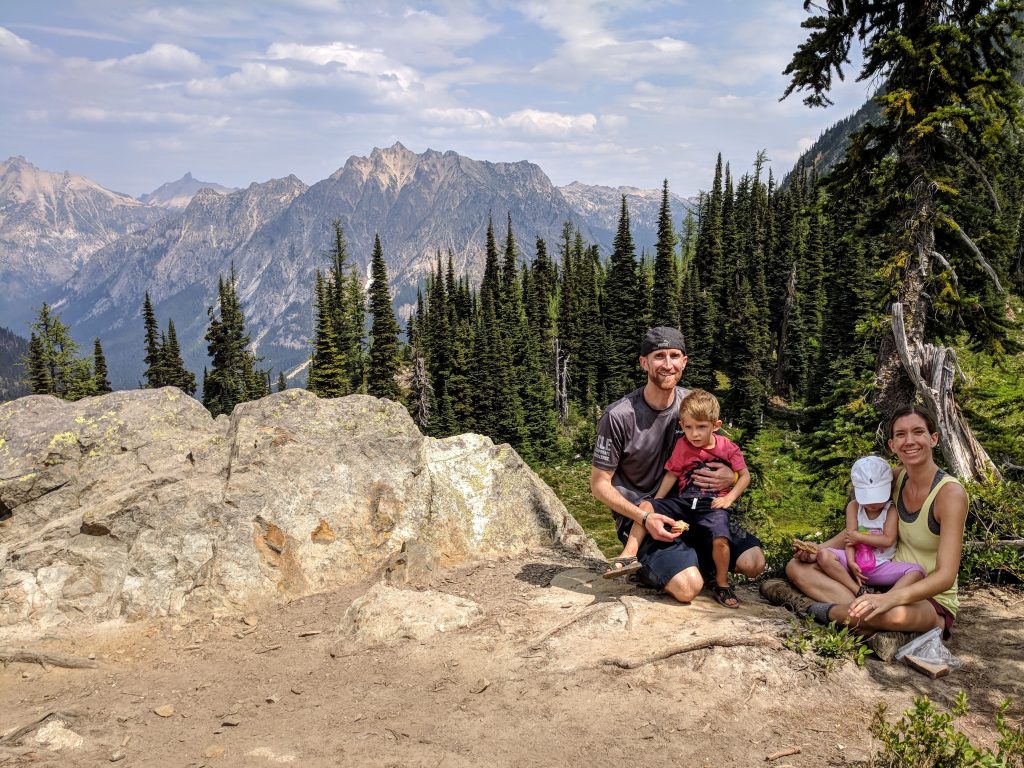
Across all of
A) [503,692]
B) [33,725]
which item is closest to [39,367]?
[33,725]

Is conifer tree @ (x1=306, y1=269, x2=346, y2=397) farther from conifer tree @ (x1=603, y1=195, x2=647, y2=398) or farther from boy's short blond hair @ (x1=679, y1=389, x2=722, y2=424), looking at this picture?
boy's short blond hair @ (x1=679, y1=389, x2=722, y2=424)

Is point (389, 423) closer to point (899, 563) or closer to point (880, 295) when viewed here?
point (899, 563)

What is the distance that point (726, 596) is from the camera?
7.02 metres

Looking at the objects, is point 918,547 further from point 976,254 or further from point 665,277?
point 665,277

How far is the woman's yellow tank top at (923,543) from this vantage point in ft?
19.1

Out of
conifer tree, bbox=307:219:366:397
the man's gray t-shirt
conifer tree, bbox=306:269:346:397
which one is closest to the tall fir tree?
conifer tree, bbox=307:219:366:397

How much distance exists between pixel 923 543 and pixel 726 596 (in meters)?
2.02

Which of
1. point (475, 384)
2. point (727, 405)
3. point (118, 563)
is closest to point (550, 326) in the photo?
point (475, 384)

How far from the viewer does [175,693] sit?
21.0 ft

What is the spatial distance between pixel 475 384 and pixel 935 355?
2388 inches

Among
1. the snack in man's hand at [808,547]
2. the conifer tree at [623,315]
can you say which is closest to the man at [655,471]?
the snack in man's hand at [808,547]

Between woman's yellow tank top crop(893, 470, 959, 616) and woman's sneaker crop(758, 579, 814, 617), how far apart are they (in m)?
1.01

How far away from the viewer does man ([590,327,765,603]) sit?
22.8 ft

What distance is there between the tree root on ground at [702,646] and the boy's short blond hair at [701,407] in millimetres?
2125
